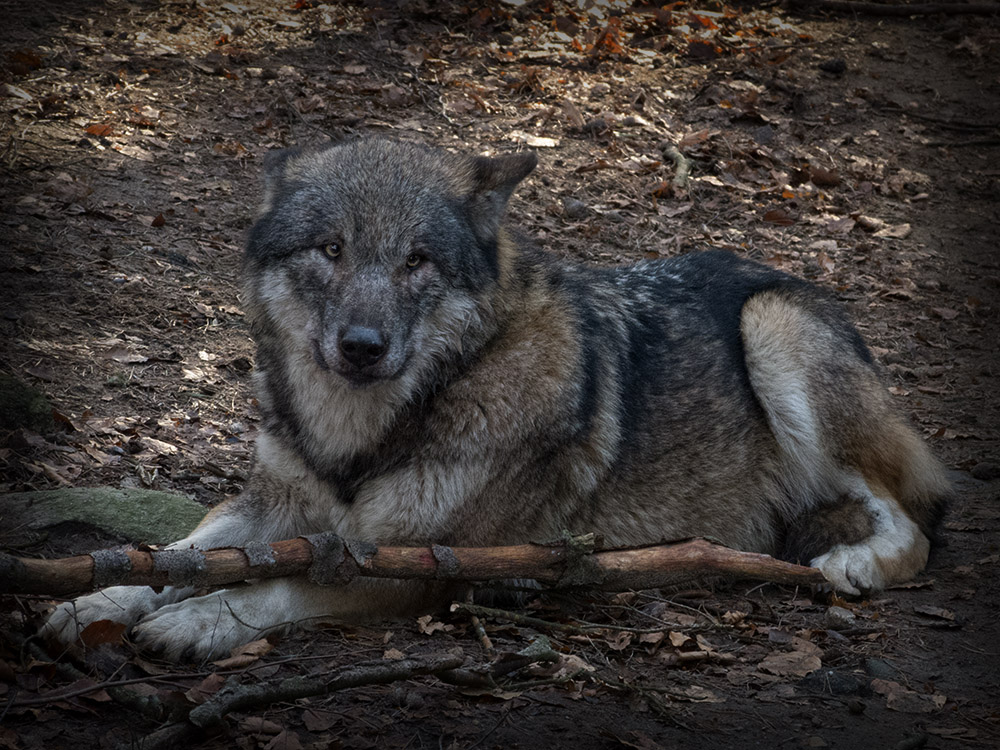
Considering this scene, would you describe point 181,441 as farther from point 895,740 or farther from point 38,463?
point 895,740

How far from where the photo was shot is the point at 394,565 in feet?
11.7

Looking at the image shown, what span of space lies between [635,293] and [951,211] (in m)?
6.39

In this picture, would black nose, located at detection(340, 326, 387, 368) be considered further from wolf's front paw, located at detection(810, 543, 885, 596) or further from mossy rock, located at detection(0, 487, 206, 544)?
wolf's front paw, located at detection(810, 543, 885, 596)

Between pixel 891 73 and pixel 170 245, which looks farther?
pixel 891 73

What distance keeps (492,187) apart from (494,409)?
1.08 m

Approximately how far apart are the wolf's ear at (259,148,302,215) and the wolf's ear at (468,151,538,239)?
Result: 91cm

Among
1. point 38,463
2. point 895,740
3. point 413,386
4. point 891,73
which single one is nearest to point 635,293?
point 413,386

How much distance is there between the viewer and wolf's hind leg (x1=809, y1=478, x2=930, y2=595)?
179 inches

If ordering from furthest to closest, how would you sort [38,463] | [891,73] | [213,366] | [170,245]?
[891,73] < [170,245] < [213,366] < [38,463]

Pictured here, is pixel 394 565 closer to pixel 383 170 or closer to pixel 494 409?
pixel 494 409

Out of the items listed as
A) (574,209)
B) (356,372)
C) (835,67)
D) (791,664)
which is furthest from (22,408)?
(835,67)

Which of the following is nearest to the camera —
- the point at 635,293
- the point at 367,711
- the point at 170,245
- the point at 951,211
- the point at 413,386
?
the point at 367,711

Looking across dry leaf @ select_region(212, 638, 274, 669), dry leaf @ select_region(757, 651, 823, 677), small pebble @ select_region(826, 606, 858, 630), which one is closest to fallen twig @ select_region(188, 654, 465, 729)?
dry leaf @ select_region(212, 638, 274, 669)

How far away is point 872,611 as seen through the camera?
4.39 m
